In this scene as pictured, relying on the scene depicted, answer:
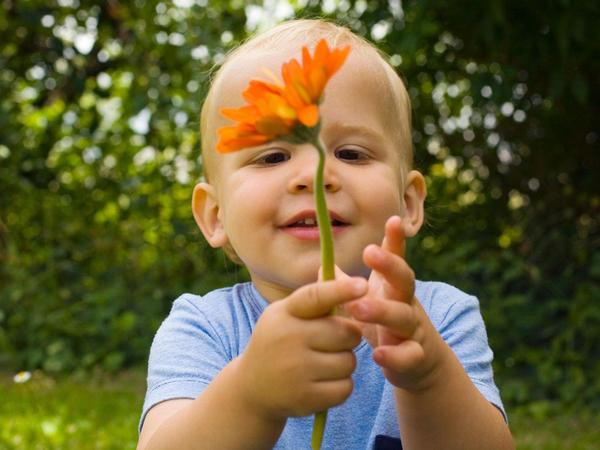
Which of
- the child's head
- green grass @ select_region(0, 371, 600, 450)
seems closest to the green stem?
the child's head

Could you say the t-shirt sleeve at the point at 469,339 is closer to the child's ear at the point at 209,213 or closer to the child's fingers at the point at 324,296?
the child's ear at the point at 209,213

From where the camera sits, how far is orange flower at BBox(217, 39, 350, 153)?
3.01 ft

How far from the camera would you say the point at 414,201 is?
1849 mm

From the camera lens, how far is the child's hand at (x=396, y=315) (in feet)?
3.53

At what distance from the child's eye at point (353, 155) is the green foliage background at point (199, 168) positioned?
2192mm

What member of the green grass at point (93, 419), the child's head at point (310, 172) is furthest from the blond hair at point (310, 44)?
the green grass at point (93, 419)

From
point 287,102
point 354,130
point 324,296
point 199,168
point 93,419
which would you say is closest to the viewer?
point 287,102

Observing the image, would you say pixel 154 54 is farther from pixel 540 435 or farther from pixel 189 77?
pixel 540 435

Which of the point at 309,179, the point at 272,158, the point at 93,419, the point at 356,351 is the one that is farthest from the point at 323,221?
the point at 93,419

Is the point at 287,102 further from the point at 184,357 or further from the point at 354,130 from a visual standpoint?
the point at 184,357

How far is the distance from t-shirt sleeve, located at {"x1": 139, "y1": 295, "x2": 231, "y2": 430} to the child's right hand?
49cm

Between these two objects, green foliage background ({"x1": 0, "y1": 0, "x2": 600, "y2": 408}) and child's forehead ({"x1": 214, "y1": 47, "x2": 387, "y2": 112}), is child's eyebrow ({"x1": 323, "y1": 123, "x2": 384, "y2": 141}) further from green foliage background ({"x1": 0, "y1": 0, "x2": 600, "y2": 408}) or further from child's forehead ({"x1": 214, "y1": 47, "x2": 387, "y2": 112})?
green foliage background ({"x1": 0, "y1": 0, "x2": 600, "y2": 408})

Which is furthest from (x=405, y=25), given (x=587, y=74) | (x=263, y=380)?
(x=263, y=380)

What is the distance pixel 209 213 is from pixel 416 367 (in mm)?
771
